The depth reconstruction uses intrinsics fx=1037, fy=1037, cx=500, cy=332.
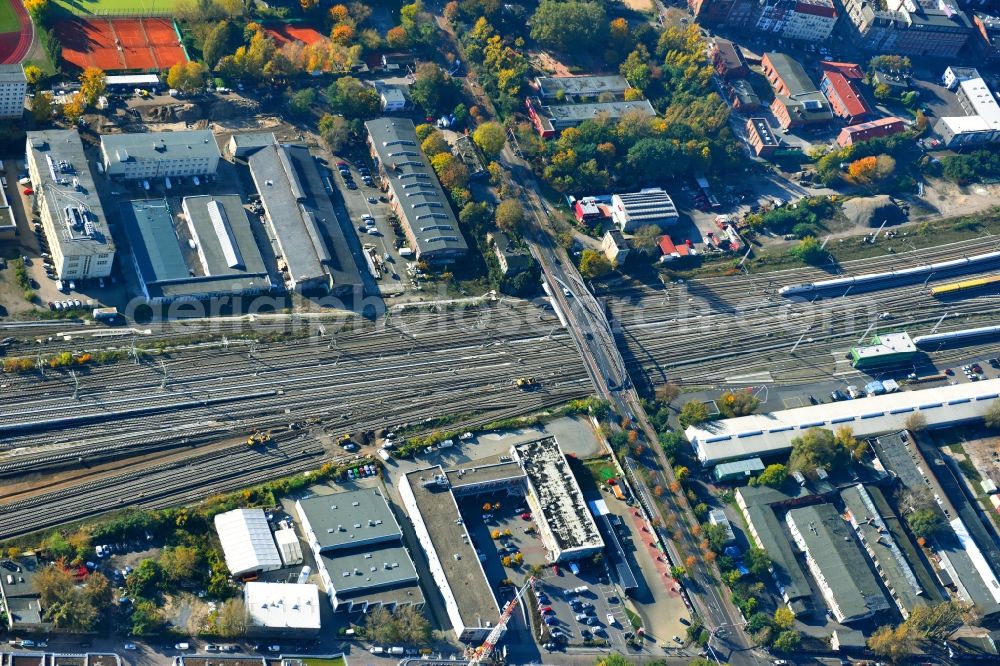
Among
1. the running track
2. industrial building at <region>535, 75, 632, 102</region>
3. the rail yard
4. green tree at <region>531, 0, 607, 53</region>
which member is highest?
green tree at <region>531, 0, 607, 53</region>

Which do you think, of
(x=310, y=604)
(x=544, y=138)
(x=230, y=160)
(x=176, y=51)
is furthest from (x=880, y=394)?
(x=176, y=51)

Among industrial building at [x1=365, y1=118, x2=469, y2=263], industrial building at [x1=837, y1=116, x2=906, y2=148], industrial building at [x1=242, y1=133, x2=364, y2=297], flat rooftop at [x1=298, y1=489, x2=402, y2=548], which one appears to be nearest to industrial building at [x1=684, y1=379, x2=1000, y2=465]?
industrial building at [x1=365, y1=118, x2=469, y2=263]

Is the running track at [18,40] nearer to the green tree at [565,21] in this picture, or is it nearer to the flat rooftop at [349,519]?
the green tree at [565,21]

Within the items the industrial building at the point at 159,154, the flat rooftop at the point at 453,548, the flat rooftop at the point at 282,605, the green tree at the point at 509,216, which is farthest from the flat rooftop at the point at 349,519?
the industrial building at the point at 159,154

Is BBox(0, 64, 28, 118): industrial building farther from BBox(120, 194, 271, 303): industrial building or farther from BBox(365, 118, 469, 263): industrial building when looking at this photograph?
BBox(365, 118, 469, 263): industrial building

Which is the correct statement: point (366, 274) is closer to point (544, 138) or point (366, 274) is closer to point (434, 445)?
point (434, 445)
